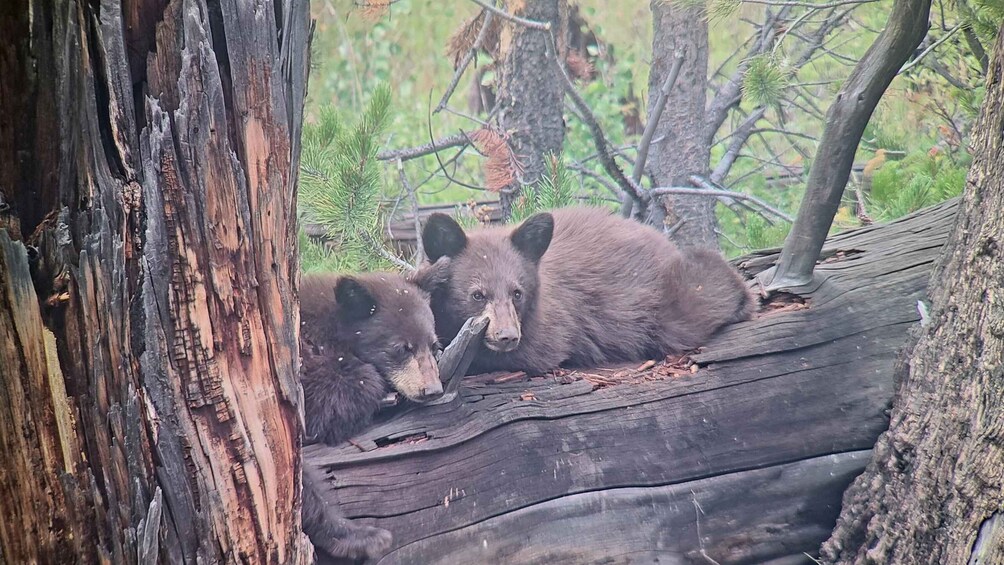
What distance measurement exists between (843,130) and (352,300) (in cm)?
243

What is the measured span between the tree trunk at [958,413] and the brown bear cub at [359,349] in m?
1.85

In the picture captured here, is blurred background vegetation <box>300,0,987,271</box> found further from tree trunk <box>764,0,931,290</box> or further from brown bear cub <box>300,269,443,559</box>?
brown bear cub <box>300,269,443,559</box>

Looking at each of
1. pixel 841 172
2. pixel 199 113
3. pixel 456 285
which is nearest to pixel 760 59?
pixel 841 172

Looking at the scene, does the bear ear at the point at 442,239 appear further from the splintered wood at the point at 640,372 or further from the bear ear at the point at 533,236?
the splintered wood at the point at 640,372

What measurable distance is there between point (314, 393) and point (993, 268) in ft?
8.53

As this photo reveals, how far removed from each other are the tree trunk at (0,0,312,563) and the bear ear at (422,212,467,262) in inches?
84.6

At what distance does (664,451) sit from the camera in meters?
3.44

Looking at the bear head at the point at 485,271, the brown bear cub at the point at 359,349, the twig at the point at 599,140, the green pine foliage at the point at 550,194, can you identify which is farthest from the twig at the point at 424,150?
the brown bear cub at the point at 359,349

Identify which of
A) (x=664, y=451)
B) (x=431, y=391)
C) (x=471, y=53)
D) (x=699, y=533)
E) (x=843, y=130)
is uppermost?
(x=471, y=53)

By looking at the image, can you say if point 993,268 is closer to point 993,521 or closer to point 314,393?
point 993,521

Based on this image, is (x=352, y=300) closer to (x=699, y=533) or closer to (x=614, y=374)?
(x=614, y=374)

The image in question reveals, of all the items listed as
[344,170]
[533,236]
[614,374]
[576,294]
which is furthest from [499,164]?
[614,374]

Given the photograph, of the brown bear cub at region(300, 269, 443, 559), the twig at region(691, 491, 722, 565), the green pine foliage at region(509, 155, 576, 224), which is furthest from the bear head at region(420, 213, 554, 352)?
the twig at region(691, 491, 722, 565)

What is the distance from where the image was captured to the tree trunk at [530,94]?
257 inches
